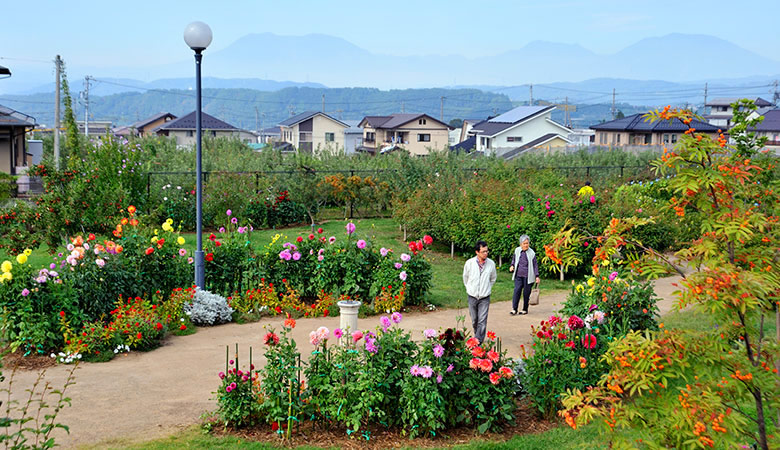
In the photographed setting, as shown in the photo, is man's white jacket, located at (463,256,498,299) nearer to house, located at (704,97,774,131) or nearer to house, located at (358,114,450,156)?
house, located at (358,114,450,156)

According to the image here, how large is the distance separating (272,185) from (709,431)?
19.0 meters

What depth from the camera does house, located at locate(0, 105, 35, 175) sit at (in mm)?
34781

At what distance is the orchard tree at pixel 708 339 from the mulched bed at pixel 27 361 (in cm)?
681

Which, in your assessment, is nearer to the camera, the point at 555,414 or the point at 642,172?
the point at 555,414

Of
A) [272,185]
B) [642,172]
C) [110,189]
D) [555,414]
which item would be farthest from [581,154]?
[555,414]

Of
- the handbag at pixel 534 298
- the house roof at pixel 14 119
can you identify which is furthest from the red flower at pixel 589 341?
the house roof at pixel 14 119

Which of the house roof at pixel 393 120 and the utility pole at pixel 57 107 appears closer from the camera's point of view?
the utility pole at pixel 57 107

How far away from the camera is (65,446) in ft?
20.7

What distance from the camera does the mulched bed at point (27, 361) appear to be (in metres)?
8.56

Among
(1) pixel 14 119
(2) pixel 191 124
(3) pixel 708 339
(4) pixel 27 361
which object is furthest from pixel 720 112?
(3) pixel 708 339

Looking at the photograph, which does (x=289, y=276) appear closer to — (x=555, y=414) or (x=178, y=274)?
(x=178, y=274)

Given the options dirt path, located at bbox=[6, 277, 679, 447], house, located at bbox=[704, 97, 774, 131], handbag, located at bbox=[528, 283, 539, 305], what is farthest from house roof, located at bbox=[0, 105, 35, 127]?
house, located at bbox=[704, 97, 774, 131]

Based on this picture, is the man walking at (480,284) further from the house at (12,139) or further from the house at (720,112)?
the house at (720,112)

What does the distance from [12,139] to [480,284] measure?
3343 cm
